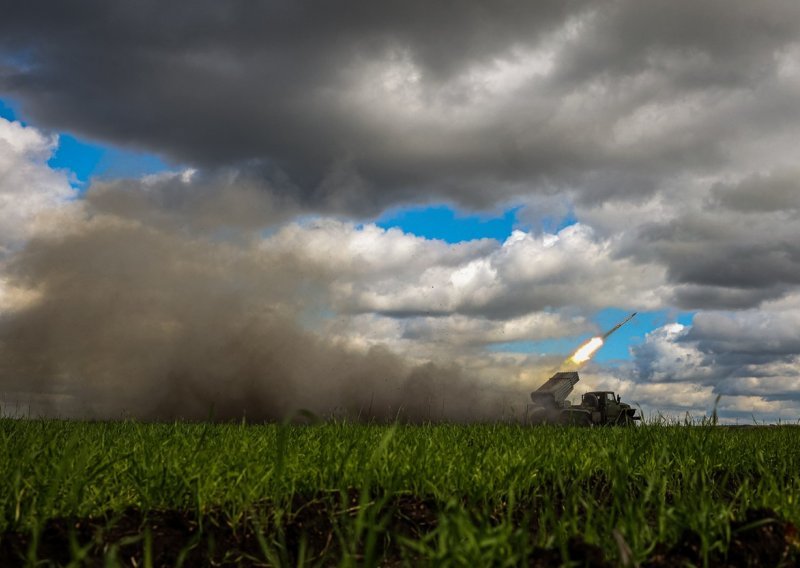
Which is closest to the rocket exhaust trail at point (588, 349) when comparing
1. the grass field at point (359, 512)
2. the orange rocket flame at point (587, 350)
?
the orange rocket flame at point (587, 350)

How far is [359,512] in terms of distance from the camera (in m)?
3.18

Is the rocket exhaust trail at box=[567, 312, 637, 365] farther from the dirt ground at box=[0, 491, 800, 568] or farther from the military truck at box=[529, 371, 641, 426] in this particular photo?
the dirt ground at box=[0, 491, 800, 568]

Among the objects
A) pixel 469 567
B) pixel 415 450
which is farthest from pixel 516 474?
pixel 469 567

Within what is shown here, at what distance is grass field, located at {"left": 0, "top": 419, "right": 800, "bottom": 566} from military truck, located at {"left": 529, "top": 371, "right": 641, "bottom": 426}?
2405 centimetres

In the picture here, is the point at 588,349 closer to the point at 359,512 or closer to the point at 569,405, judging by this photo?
the point at 569,405

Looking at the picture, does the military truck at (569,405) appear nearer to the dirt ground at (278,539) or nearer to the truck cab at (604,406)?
the truck cab at (604,406)

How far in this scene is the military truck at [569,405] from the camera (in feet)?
98.3

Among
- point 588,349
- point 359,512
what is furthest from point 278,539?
point 588,349

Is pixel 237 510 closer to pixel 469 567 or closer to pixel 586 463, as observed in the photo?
pixel 469 567

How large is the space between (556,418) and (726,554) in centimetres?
2801

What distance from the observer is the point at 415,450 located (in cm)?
630

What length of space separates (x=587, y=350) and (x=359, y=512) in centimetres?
2780

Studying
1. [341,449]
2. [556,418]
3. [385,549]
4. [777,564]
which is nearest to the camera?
[777,564]

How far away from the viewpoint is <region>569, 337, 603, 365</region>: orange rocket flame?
29281 millimetres
